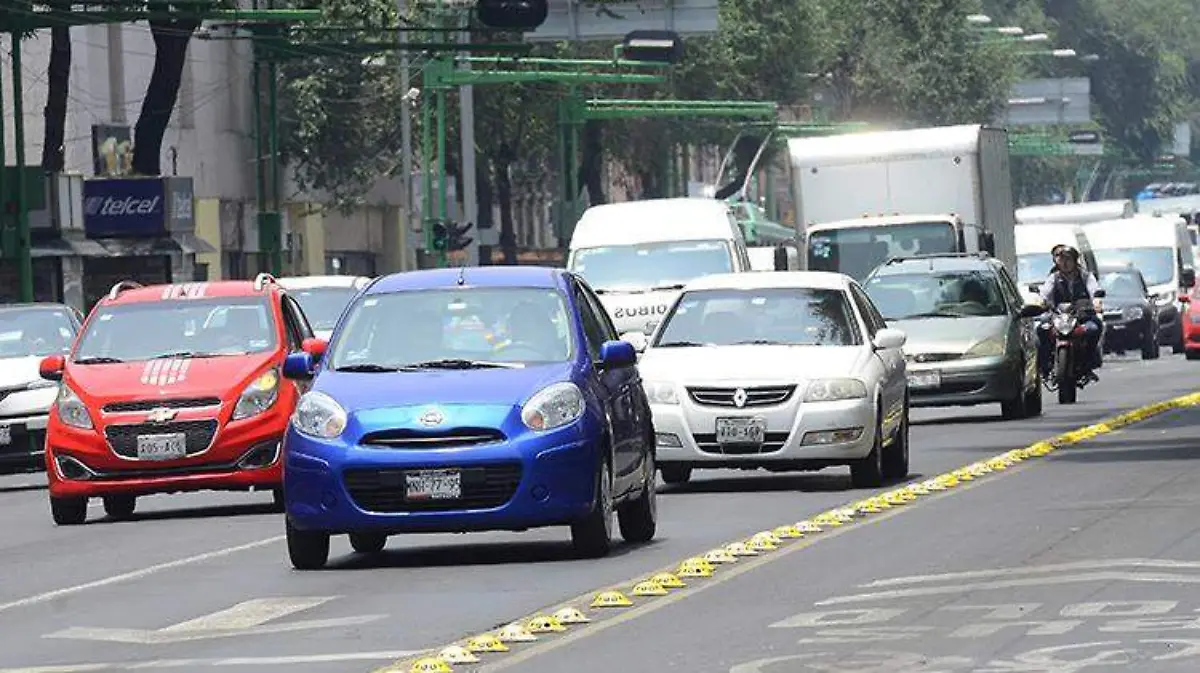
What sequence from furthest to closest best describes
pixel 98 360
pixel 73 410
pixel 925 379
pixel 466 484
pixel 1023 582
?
pixel 925 379, pixel 98 360, pixel 73 410, pixel 466 484, pixel 1023 582

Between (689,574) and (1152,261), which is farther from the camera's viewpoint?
(1152,261)

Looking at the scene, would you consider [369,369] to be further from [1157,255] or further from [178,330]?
[1157,255]

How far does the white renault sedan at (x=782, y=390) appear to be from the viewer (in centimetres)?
2345

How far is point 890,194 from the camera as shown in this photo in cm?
4481

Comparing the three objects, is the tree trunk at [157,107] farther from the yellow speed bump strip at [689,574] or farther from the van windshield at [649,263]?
the yellow speed bump strip at [689,574]

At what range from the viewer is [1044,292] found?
38000 millimetres

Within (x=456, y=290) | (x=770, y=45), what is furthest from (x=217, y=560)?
(x=770, y=45)

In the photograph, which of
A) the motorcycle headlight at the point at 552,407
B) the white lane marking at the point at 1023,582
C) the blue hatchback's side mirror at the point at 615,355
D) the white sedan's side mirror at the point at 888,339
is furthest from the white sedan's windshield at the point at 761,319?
the white lane marking at the point at 1023,582

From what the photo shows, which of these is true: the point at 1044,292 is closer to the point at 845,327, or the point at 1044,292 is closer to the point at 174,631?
the point at 845,327

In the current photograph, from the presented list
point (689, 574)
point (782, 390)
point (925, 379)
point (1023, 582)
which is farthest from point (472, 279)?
point (925, 379)

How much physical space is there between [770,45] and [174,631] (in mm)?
80314

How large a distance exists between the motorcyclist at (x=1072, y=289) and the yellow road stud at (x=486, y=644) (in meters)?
23.5

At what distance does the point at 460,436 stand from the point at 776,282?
783 centimetres

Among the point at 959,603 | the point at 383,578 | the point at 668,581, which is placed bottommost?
the point at 383,578
